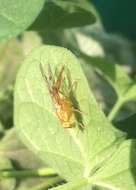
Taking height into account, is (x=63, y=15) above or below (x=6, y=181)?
above

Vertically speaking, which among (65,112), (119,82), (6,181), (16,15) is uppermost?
(16,15)

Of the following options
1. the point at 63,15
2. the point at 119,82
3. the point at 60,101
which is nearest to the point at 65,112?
the point at 60,101

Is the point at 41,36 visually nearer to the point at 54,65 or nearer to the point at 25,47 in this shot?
the point at 25,47

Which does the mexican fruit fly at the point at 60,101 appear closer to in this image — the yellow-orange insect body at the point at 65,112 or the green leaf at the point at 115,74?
the yellow-orange insect body at the point at 65,112

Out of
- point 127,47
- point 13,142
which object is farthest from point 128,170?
point 127,47

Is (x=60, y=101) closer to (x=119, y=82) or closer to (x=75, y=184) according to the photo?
(x=75, y=184)
